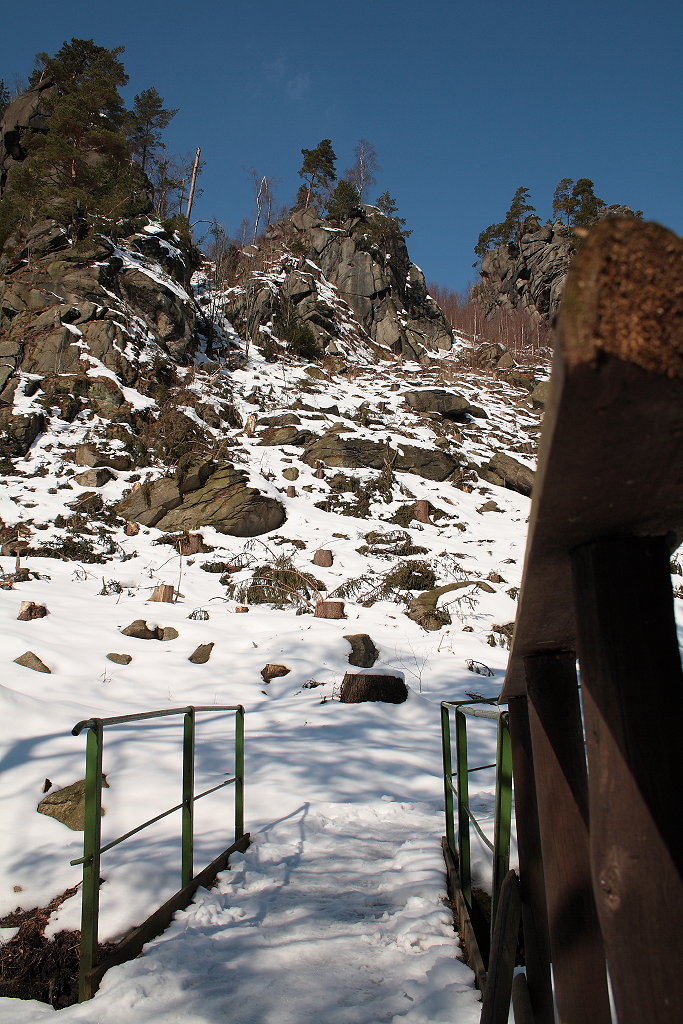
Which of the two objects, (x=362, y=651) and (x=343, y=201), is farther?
(x=343, y=201)

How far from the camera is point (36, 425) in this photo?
15805mm

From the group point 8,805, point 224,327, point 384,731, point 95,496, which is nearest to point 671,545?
point 8,805

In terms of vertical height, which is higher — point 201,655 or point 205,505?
point 205,505

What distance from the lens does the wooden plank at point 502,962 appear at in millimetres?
1447

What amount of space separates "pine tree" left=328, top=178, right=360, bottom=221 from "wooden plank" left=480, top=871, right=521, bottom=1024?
1654 inches

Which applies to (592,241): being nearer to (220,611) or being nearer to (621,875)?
(621,875)

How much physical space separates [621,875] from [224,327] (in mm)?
28750

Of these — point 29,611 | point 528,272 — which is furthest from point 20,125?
point 528,272

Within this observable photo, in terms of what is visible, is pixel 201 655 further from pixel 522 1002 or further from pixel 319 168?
pixel 319 168

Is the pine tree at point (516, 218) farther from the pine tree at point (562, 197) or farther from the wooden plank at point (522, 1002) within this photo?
the wooden plank at point (522, 1002)

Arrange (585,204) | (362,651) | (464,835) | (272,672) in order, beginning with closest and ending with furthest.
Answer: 1. (464,835)
2. (272,672)
3. (362,651)
4. (585,204)

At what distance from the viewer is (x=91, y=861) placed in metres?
2.39

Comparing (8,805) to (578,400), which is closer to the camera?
(578,400)

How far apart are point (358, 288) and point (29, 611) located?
32.7m
